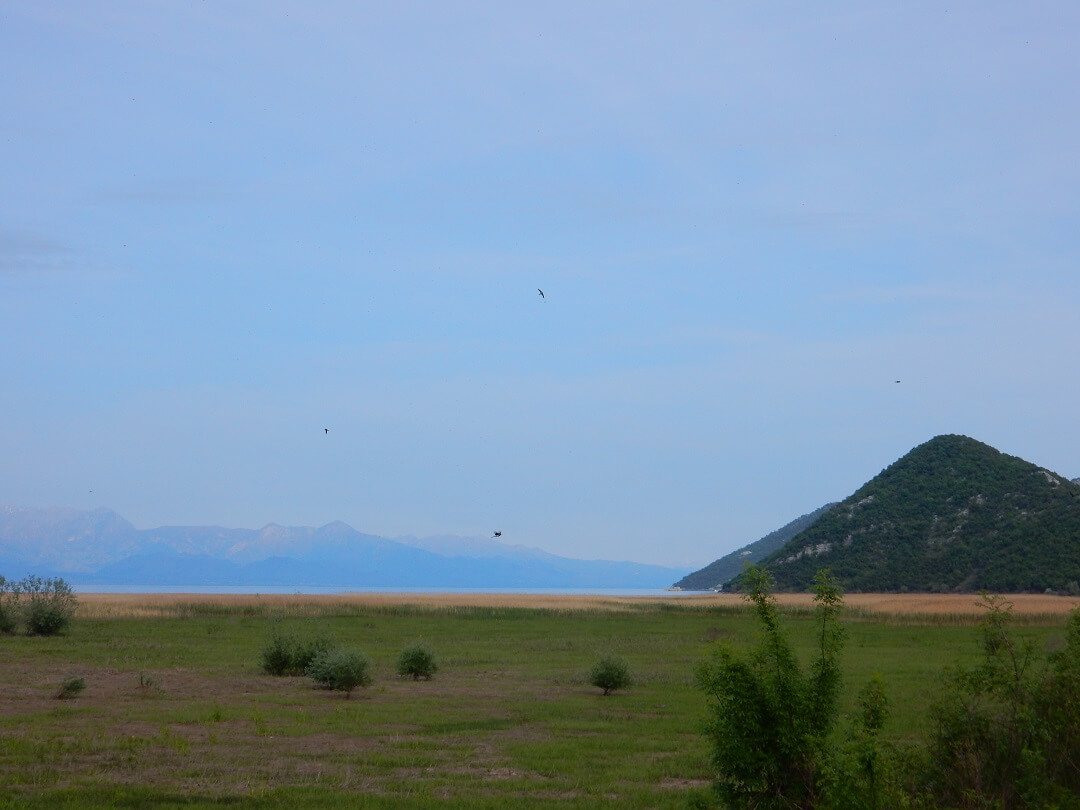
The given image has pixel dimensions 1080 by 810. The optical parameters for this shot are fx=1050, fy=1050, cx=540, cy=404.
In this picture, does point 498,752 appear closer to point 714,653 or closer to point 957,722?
point 714,653

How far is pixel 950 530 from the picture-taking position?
5108 inches

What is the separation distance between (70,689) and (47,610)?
25.8m

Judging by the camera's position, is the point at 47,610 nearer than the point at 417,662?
No

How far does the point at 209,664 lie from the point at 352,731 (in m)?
16.5

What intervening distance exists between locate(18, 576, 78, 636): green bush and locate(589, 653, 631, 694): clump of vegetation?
3213 cm

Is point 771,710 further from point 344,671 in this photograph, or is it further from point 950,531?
point 950,531

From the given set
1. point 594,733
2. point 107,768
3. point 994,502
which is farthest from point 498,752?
point 994,502

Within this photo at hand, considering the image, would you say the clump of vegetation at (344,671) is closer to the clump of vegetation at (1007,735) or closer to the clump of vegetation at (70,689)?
the clump of vegetation at (70,689)

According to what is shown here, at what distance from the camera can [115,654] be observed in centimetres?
4066

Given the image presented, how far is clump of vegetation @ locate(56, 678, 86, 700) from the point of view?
1073 inches

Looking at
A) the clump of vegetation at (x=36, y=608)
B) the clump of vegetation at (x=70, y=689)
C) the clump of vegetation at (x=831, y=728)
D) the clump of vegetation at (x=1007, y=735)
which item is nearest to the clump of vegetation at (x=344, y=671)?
the clump of vegetation at (x=70, y=689)

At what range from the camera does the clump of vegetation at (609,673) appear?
30406mm

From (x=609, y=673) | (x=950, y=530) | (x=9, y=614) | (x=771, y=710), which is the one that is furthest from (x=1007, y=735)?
(x=950, y=530)

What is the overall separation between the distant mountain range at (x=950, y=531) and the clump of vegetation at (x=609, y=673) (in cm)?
8516
